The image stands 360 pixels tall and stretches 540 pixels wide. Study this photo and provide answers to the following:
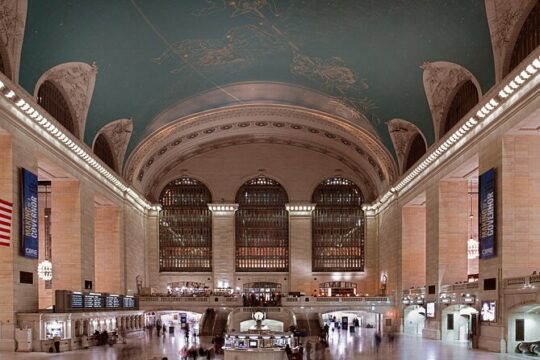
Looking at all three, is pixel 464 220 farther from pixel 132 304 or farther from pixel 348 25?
pixel 132 304

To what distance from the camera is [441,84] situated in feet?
90.4

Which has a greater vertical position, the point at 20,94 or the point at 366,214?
the point at 20,94

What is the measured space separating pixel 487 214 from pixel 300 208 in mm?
23730

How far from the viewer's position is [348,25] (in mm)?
25219

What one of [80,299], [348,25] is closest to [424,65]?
[348,25]

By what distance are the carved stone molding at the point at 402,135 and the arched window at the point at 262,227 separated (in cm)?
1240

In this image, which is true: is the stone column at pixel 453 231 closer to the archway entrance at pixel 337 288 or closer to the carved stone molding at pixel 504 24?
the carved stone molding at pixel 504 24

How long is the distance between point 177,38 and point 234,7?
9.90 ft

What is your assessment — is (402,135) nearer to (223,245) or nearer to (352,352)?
(352,352)

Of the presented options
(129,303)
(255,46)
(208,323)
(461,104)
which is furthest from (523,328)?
(129,303)

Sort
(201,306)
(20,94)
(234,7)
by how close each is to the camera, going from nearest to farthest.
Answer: (20,94)
(234,7)
(201,306)

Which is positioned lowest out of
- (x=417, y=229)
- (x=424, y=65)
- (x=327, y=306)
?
(x=327, y=306)

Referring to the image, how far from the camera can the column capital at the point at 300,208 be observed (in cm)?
4650

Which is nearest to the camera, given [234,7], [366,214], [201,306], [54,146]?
[234,7]
